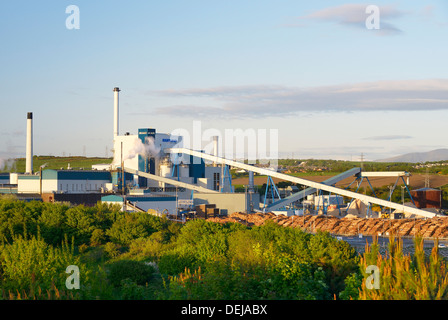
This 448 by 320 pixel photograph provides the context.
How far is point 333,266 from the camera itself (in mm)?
20594

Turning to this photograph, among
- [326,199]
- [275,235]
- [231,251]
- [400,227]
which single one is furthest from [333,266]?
[326,199]

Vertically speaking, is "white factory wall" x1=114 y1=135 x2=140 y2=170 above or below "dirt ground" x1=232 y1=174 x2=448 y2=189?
above

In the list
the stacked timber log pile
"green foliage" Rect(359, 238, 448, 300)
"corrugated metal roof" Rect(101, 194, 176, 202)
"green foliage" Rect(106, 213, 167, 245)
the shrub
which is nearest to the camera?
"green foliage" Rect(359, 238, 448, 300)

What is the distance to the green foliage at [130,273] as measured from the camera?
931 inches

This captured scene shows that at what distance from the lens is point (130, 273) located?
24.0 m

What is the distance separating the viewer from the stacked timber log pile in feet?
193

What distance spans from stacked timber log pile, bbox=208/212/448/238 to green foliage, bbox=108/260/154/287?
33.8 metres

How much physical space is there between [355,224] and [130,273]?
4380 cm

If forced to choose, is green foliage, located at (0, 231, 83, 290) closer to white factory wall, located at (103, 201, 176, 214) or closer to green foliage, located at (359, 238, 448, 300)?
green foliage, located at (359, 238, 448, 300)

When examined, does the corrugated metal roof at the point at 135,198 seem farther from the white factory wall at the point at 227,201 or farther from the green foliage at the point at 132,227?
the green foliage at the point at 132,227

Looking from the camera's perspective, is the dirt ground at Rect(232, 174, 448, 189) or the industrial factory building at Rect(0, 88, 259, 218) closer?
the industrial factory building at Rect(0, 88, 259, 218)

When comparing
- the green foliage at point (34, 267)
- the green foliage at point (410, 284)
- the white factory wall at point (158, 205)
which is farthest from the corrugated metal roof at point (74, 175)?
the green foliage at point (410, 284)

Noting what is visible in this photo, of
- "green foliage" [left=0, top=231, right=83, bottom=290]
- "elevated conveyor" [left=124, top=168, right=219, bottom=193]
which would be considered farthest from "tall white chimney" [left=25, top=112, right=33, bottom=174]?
"green foliage" [left=0, top=231, right=83, bottom=290]

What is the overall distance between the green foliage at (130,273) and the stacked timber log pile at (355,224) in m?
33.8
